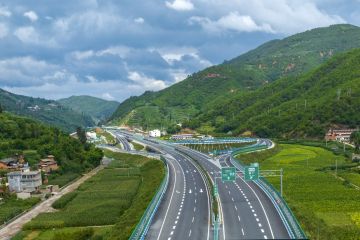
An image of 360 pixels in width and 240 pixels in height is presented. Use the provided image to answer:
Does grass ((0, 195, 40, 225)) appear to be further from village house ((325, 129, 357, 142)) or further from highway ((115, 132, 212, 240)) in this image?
village house ((325, 129, 357, 142))

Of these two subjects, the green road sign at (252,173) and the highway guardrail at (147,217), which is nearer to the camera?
the highway guardrail at (147,217)

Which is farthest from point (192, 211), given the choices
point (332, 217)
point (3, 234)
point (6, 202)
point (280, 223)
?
point (6, 202)

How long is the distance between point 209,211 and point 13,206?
4650cm

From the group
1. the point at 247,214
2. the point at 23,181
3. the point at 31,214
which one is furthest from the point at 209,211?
A: the point at 23,181

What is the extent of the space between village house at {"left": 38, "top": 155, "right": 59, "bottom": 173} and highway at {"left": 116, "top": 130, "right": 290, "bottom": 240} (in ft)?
152

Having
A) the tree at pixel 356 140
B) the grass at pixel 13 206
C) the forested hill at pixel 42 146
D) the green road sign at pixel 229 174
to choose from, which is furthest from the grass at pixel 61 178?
the tree at pixel 356 140

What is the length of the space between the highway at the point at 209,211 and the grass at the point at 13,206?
94.4ft

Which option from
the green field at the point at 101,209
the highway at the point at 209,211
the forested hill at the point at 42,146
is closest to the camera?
the highway at the point at 209,211

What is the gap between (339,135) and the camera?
193m

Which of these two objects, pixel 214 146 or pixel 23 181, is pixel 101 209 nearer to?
pixel 23 181

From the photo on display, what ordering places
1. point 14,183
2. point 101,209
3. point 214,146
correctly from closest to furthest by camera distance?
point 101,209, point 14,183, point 214,146

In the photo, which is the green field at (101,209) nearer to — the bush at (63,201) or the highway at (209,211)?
the bush at (63,201)

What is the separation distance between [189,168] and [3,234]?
58.7 meters

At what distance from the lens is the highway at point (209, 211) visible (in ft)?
191
